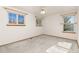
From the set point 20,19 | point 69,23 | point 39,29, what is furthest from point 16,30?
point 69,23

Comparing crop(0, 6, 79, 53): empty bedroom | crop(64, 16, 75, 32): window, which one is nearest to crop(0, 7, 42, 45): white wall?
crop(0, 6, 79, 53): empty bedroom

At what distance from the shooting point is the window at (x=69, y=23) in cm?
98

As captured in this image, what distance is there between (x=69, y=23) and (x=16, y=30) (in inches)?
26.2

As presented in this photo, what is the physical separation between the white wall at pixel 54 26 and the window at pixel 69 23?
5 cm

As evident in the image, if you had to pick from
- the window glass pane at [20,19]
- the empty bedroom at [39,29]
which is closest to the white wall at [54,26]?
the empty bedroom at [39,29]

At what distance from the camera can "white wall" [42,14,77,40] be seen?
1004 mm

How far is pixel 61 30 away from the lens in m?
1.01

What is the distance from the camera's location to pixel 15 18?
3.02 ft

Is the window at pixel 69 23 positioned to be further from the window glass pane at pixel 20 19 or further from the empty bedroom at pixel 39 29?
the window glass pane at pixel 20 19

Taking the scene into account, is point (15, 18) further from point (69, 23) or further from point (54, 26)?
point (69, 23)
